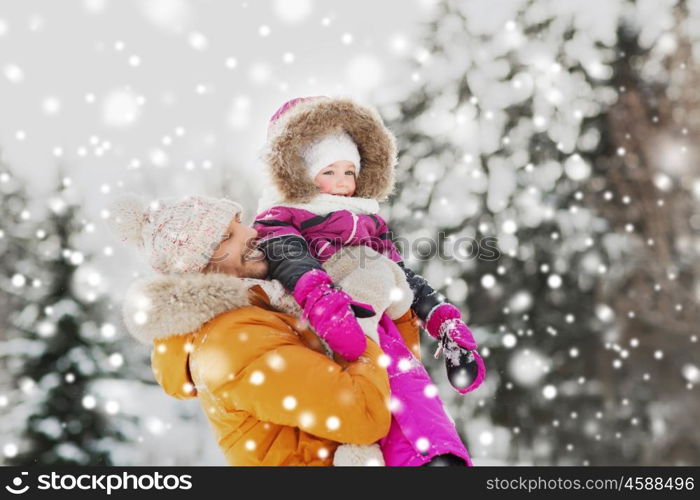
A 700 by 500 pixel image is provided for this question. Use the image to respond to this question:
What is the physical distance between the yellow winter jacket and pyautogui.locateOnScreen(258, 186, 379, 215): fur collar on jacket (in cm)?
30

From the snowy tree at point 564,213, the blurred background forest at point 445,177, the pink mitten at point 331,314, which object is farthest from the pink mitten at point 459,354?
the blurred background forest at point 445,177

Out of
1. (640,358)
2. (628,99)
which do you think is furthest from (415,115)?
(640,358)

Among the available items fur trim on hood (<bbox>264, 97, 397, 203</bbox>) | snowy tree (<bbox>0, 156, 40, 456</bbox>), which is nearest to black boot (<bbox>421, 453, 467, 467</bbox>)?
fur trim on hood (<bbox>264, 97, 397, 203</bbox>)

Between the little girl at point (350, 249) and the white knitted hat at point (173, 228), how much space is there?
0.17m

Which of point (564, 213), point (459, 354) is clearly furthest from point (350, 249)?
point (564, 213)

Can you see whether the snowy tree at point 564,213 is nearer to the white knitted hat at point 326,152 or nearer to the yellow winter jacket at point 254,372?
the white knitted hat at point 326,152

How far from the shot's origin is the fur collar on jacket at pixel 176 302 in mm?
1438

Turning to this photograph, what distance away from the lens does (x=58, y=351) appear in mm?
6227

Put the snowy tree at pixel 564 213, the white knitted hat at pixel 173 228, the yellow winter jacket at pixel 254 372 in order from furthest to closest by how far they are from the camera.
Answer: the snowy tree at pixel 564 213
the white knitted hat at pixel 173 228
the yellow winter jacket at pixel 254 372

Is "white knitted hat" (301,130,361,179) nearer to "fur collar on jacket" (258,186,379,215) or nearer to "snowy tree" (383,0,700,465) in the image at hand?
"fur collar on jacket" (258,186,379,215)

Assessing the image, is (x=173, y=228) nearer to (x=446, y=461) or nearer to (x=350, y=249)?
(x=350, y=249)

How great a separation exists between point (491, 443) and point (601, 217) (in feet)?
8.65

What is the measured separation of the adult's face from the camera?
159 centimetres

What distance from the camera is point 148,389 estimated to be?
21.9 feet
